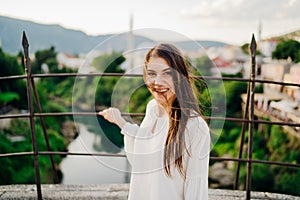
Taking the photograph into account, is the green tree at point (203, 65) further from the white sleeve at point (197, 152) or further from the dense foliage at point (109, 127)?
the white sleeve at point (197, 152)

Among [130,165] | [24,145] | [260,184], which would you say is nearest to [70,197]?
[130,165]

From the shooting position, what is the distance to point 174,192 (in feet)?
4.11

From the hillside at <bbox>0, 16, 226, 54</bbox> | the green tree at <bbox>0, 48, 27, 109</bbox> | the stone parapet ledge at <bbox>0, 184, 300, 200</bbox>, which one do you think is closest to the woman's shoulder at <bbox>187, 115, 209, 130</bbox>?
the stone parapet ledge at <bbox>0, 184, 300, 200</bbox>

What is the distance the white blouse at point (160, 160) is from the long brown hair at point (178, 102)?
2 centimetres

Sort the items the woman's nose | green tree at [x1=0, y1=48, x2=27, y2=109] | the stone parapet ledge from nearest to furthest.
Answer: the woman's nose, the stone parapet ledge, green tree at [x1=0, y1=48, x2=27, y2=109]

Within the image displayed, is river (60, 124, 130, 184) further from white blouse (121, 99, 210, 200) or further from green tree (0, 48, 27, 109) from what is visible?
white blouse (121, 99, 210, 200)

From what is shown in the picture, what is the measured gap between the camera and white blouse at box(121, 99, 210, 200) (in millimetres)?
1166

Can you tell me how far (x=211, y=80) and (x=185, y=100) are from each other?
15cm

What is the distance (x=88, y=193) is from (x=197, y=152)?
51.1 inches

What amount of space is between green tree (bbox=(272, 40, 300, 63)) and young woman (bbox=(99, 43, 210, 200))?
2588 centimetres

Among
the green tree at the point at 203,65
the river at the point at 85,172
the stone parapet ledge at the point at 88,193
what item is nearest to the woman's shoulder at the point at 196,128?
the green tree at the point at 203,65

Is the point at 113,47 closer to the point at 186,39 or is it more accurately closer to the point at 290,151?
the point at 186,39

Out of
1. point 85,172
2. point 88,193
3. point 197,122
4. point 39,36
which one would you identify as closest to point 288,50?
point 85,172

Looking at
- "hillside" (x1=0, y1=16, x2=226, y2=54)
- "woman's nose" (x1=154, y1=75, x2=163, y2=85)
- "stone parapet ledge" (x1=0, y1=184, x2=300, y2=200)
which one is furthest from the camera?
"hillside" (x1=0, y1=16, x2=226, y2=54)
